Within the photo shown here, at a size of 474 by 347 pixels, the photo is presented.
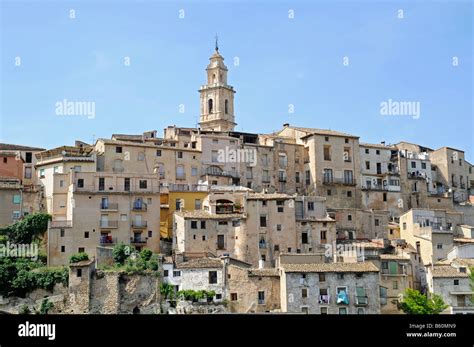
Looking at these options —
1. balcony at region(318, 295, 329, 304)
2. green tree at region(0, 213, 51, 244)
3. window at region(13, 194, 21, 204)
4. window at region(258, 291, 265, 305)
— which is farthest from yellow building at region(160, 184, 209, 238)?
balcony at region(318, 295, 329, 304)

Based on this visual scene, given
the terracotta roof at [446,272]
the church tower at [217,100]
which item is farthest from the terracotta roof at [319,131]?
the terracotta roof at [446,272]

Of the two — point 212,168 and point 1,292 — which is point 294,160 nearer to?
point 212,168

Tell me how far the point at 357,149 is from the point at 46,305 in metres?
21.4

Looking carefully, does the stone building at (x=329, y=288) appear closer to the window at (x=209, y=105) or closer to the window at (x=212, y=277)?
the window at (x=212, y=277)

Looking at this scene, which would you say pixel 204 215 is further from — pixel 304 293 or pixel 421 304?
pixel 421 304

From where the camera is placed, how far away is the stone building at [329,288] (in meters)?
29.4

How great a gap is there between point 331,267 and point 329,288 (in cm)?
96

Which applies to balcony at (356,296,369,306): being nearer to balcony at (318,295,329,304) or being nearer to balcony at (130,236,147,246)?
balcony at (318,295,329,304)

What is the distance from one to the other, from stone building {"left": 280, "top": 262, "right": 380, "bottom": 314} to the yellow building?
23.3ft

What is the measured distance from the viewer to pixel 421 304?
30.1 meters
